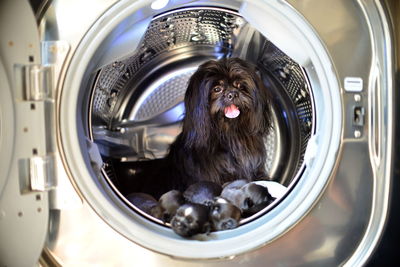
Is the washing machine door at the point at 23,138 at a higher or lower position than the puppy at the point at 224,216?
higher

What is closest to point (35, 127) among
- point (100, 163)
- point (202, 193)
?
point (100, 163)

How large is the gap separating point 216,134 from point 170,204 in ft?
1.80

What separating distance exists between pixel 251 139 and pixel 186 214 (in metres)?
0.78

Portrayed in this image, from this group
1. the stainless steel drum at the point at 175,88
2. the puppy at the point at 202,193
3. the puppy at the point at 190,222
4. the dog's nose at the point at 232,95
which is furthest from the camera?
the dog's nose at the point at 232,95

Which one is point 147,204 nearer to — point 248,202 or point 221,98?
point 248,202

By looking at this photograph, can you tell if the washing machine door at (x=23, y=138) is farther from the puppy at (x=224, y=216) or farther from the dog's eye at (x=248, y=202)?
the dog's eye at (x=248, y=202)

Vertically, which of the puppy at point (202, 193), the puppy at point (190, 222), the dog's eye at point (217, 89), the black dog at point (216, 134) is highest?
the dog's eye at point (217, 89)

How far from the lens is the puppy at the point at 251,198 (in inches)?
66.0

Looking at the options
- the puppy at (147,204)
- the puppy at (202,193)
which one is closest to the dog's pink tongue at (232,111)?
the puppy at (202,193)

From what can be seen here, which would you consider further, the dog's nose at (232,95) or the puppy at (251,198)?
the dog's nose at (232,95)

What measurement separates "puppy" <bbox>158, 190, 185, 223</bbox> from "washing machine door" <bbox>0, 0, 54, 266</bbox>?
1.43 feet

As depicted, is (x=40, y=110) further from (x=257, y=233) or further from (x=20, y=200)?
(x=257, y=233)

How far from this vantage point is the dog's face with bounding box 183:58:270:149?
2100mm

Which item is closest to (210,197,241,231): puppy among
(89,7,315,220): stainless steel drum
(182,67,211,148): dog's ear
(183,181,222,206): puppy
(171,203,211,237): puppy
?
(171,203,211,237): puppy
